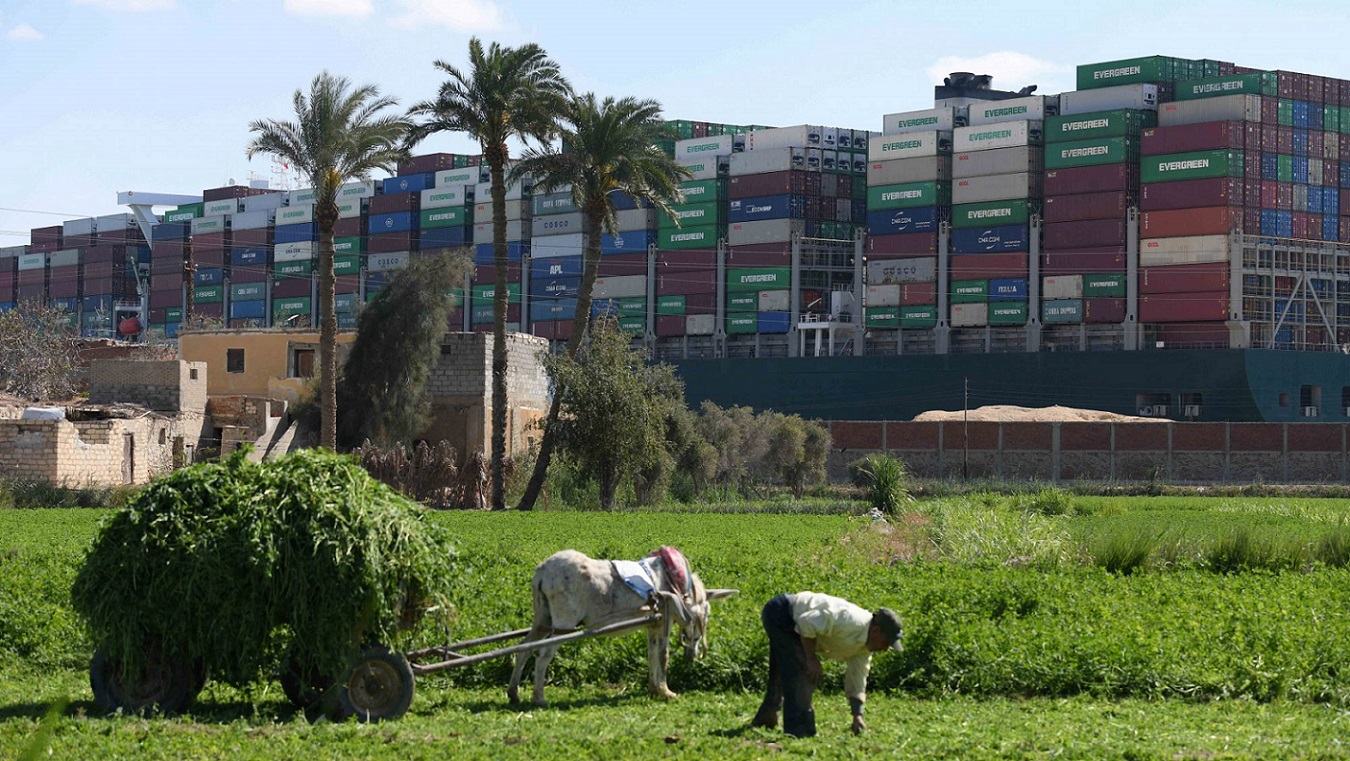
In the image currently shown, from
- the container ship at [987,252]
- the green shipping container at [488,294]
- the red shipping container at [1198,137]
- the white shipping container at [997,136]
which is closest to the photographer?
the red shipping container at [1198,137]

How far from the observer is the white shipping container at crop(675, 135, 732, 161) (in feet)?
311

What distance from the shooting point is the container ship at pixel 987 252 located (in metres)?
76.4

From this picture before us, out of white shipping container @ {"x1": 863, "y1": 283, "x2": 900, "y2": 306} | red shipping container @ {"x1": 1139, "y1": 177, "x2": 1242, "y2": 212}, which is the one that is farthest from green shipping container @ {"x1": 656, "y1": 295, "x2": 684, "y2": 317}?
red shipping container @ {"x1": 1139, "y1": 177, "x2": 1242, "y2": 212}

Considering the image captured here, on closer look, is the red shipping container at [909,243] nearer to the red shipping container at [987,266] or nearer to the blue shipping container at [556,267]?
the red shipping container at [987,266]

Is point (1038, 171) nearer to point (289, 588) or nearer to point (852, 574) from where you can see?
point (852, 574)

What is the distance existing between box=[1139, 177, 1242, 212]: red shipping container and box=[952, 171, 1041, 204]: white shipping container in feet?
21.6

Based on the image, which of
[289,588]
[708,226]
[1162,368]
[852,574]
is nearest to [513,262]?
[708,226]

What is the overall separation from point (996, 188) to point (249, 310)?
188 feet

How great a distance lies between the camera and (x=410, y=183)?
105438 mm

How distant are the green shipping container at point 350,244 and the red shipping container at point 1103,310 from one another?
49.8 m

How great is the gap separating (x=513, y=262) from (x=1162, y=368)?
41.2 m

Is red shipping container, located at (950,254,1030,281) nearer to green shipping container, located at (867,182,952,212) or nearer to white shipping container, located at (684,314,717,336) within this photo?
green shipping container, located at (867,182,952,212)

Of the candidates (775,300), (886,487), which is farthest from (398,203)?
(886,487)

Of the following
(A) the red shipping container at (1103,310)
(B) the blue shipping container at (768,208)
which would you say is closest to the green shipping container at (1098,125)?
(A) the red shipping container at (1103,310)
